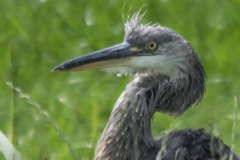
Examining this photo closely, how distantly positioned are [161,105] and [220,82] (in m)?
2.95

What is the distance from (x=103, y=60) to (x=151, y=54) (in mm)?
362

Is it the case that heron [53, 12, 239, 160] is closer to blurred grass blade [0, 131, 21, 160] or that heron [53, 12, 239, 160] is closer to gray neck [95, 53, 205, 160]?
gray neck [95, 53, 205, 160]

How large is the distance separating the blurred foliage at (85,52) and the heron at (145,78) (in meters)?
1.52

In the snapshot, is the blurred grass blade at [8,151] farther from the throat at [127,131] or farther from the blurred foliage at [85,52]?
the blurred foliage at [85,52]

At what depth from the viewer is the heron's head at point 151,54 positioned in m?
6.15

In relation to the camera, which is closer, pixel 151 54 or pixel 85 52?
pixel 151 54

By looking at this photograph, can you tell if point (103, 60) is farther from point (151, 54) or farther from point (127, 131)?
point (127, 131)

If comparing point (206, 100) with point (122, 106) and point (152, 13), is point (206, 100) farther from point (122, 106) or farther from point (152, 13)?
point (122, 106)

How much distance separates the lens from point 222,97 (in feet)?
29.6

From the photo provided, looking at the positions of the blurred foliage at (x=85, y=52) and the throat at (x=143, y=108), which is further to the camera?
the blurred foliage at (x=85, y=52)

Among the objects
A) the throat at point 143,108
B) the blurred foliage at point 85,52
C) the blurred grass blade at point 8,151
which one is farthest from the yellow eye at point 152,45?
the blurred foliage at point 85,52

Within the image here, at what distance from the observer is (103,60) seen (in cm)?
607

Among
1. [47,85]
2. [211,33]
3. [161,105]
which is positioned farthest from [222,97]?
[161,105]

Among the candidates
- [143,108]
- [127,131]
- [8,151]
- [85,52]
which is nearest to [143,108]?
[143,108]
